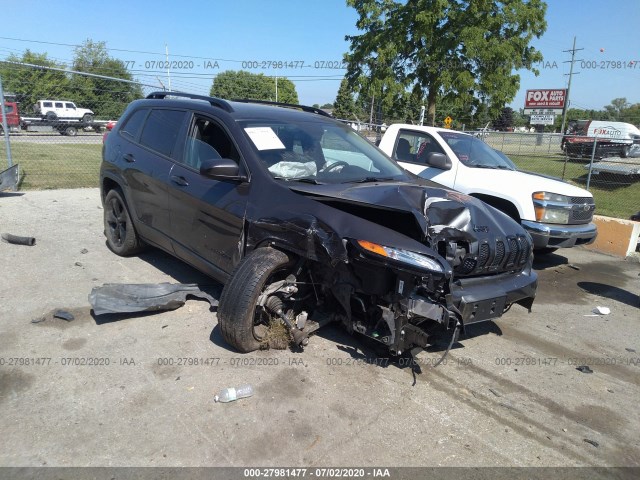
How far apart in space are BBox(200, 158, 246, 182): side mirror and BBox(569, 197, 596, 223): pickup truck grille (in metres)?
4.78

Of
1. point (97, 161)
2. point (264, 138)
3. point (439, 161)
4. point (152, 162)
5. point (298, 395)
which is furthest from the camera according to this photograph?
point (97, 161)

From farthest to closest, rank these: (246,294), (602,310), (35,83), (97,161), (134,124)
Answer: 1. (97,161)
2. (35,83)
3. (134,124)
4. (602,310)
5. (246,294)

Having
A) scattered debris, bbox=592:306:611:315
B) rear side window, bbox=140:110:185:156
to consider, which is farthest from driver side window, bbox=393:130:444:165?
rear side window, bbox=140:110:185:156

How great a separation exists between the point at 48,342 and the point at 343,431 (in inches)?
97.4

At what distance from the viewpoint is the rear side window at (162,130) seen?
15.2ft

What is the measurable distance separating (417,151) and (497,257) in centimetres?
394

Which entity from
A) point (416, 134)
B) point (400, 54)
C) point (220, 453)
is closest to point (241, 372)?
point (220, 453)

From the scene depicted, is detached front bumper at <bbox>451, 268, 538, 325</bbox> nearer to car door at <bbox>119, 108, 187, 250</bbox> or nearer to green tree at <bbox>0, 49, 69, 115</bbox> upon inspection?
car door at <bbox>119, 108, 187, 250</bbox>

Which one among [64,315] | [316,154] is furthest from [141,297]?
[316,154]

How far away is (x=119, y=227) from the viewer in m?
5.66

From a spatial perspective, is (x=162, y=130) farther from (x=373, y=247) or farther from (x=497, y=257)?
(x=497, y=257)

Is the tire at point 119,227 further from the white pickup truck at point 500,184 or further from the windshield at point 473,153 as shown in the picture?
the windshield at point 473,153

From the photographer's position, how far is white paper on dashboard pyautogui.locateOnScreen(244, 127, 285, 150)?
395cm

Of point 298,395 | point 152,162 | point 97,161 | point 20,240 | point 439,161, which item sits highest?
point 439,161
